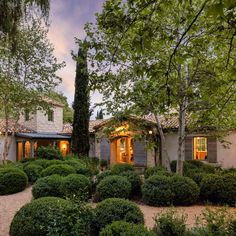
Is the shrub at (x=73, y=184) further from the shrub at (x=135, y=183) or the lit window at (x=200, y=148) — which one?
the lit window at (x=200, y=148)

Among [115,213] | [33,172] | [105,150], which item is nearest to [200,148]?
[105,150]

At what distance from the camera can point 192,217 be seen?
7.64m

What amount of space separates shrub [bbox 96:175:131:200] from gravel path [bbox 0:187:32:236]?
2744 mm

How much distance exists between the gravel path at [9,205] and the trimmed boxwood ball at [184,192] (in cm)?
508

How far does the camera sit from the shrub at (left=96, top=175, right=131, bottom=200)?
354 inches

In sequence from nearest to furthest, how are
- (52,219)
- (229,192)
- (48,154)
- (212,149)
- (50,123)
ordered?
(52,219) < (229,192) < (48,154) < (212,149) < (50,123)

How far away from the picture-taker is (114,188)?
9047mm

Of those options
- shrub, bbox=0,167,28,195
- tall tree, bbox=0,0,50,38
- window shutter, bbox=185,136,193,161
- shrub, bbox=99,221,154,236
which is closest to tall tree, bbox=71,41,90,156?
window shutter, bbox=185,136,193,161

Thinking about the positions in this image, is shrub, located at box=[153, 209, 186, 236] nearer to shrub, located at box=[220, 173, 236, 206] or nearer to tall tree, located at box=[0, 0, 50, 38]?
tall tree, located at box=[0, 0, 50, 38]

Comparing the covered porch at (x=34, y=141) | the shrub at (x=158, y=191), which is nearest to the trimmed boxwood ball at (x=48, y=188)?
the shrub at (x=158, y=191)

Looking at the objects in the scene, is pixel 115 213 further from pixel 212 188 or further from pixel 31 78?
pixel 31 78

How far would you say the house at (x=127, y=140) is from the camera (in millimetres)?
14315

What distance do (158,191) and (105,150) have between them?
38.5 feet

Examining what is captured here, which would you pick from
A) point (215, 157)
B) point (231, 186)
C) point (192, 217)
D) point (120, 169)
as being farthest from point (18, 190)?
point (215, 157)
